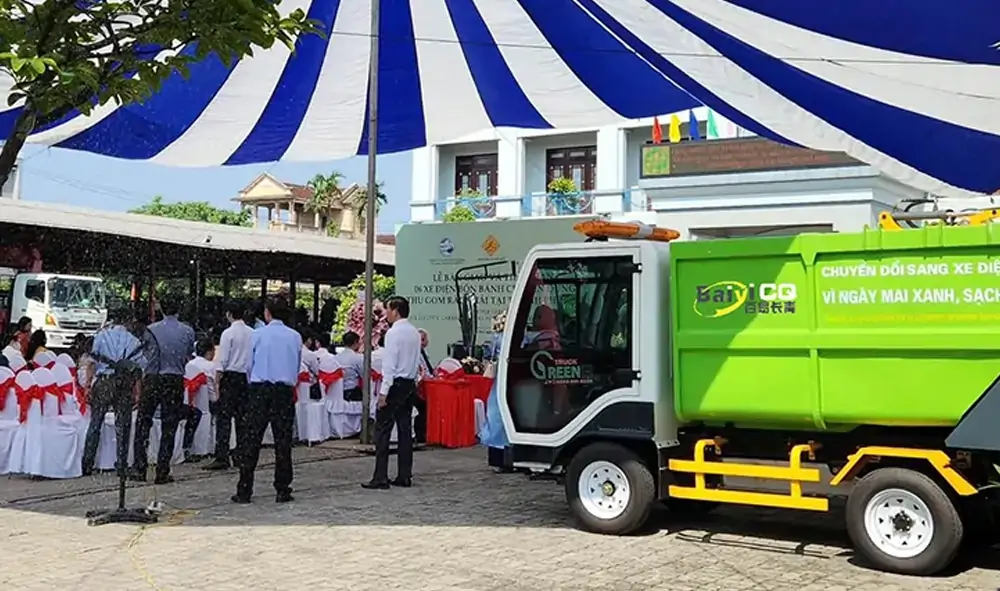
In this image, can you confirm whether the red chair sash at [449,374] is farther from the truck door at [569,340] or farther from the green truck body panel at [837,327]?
the green truck body panel at [837,327]

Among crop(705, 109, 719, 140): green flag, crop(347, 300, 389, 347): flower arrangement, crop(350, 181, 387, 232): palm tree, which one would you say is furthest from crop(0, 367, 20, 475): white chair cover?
crop(350, 181, 387, 232): palm tree

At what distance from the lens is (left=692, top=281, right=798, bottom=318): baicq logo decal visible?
6.56 metres

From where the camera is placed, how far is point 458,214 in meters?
34.6

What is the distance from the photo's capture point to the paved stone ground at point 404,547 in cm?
589

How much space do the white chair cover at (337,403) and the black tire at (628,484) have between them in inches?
215

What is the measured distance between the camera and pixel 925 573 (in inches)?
239

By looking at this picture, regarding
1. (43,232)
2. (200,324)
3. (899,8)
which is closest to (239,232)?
(200,324)

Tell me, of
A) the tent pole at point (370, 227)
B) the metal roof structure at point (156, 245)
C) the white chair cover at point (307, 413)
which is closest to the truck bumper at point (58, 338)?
the metal roof structure at point (156, 245)

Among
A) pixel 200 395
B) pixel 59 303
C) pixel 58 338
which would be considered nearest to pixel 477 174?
pixel 59 303

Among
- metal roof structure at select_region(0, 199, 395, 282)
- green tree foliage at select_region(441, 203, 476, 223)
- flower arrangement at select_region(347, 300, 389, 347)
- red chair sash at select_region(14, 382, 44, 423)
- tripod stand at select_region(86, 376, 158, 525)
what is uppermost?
green tree foliage at select_region(441, 203, 476, 223)

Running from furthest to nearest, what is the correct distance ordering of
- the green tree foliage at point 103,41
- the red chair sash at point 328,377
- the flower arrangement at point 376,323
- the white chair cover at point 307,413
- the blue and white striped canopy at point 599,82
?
the flower arrangement at point 376,323, the red chair sash at point 328,377, the white chair cover at point 307,413, the blue and white striped canopy at point 599,82, the green tree foliage at point 103,41

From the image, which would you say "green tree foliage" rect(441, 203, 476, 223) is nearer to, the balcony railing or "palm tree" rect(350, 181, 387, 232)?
the balcony railing

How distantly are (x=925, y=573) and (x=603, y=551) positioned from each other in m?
2.00

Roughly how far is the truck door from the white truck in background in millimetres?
18570
